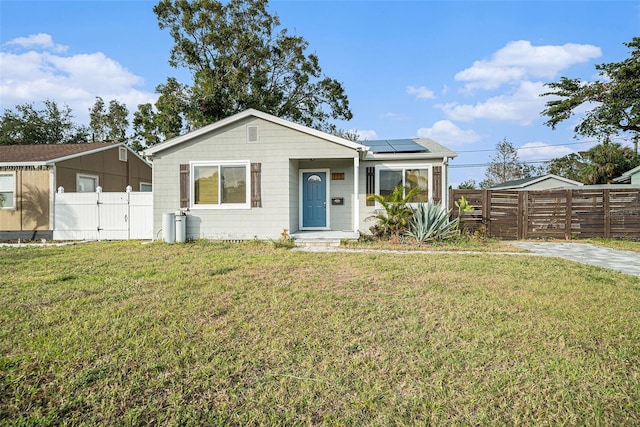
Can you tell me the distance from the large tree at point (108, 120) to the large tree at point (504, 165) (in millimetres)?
37600

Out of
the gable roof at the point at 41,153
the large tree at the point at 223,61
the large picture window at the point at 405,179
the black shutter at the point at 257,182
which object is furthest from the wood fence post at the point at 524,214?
the gable roof at the point at 41,153

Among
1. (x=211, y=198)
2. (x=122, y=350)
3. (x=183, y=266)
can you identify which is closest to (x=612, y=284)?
(x=122, y=350)

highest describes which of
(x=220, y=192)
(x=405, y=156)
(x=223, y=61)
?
(x=223, y=61)

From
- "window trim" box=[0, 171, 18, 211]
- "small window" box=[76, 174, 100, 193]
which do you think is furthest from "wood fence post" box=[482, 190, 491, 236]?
"window trim" box=[0, 171, 18, 211]

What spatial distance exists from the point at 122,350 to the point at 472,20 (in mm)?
13132

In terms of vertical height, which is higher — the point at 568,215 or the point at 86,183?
the point at 86,183

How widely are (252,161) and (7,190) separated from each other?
30.7ft

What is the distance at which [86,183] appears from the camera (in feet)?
43.5

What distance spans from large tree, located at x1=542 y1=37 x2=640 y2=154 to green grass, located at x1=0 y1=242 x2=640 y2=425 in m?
21.9

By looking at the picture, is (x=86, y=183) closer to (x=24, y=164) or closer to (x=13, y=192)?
(x=24, y=164)

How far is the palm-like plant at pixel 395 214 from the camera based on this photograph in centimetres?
975

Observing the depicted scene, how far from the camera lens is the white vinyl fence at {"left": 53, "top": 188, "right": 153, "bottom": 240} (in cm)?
1100

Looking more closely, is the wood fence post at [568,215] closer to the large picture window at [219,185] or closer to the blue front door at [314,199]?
the blue front door at [314,199]

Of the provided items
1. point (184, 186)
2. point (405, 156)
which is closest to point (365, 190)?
point (405, 156)
